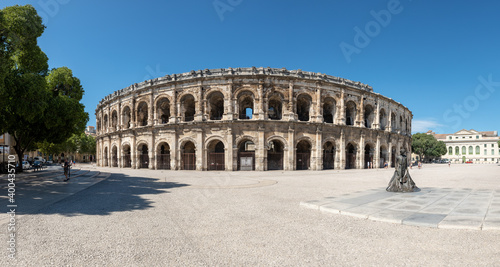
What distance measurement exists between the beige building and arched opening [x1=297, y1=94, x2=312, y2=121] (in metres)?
76.2

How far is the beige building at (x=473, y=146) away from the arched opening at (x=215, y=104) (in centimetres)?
8404

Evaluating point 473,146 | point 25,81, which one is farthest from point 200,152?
point 473,146

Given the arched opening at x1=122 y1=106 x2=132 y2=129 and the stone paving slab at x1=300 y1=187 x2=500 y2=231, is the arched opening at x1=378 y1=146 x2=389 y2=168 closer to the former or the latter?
the stone paving slab at x1=300 y1=187 x2=500 y2=231

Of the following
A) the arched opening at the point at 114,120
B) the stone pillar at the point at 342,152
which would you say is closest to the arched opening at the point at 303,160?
the stone pillar at the point at 342,152

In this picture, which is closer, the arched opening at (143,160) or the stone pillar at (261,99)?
the stone pillar at (261,99)

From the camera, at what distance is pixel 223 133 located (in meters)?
22.8

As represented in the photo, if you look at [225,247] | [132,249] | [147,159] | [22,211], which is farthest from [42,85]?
[147,159]

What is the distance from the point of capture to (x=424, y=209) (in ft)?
20.0

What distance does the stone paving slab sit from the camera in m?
4.85

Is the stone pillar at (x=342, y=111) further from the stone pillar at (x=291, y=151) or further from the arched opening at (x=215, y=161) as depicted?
the arched opening at (x=215, y=161)

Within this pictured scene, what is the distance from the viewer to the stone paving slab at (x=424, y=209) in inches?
191

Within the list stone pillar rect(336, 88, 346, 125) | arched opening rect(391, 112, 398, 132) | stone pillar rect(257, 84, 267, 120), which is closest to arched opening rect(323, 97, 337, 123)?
stone pillar rect(336, 88, 346, 125)

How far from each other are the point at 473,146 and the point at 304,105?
81.3 m

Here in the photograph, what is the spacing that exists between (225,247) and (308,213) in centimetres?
294
